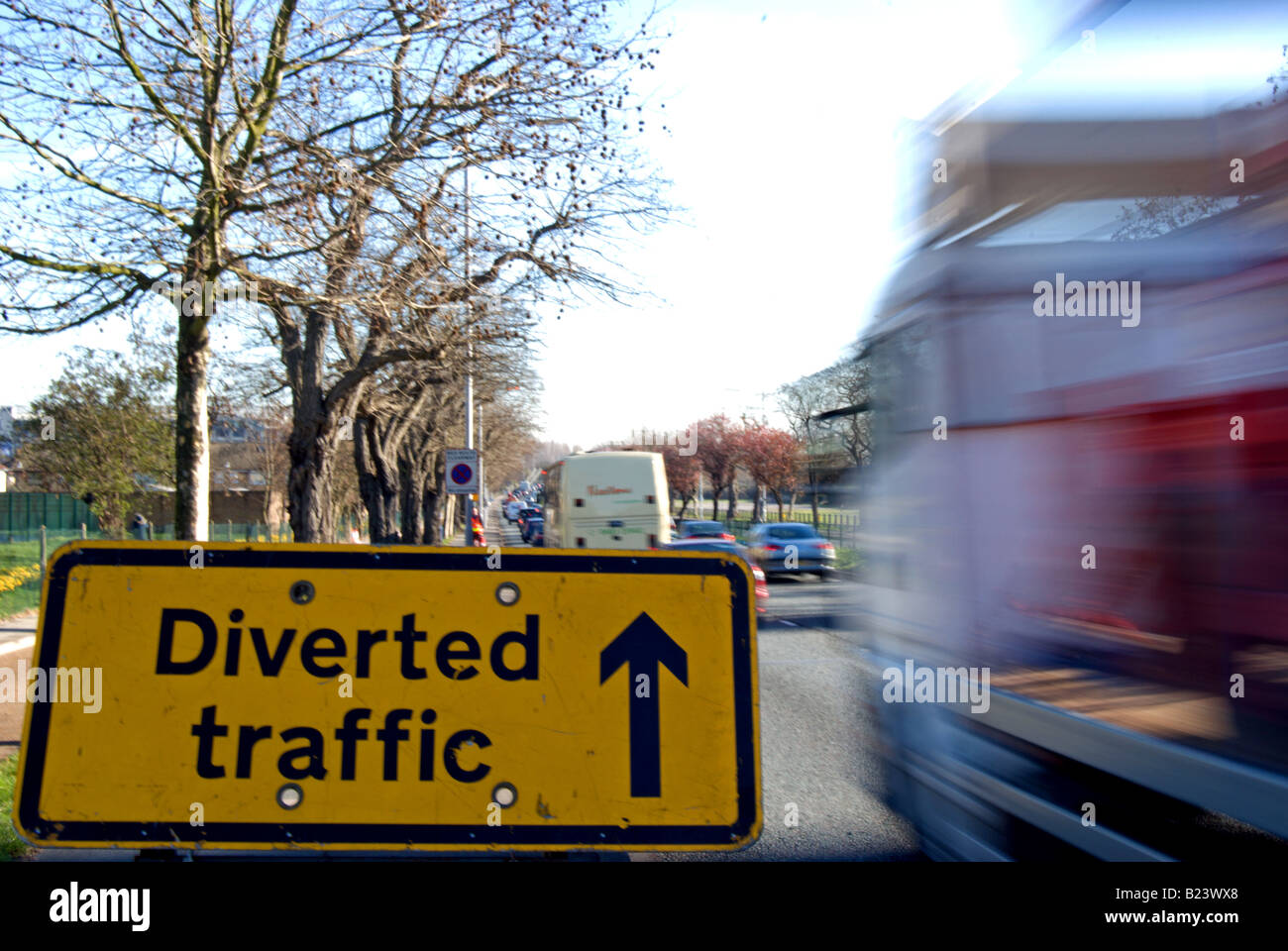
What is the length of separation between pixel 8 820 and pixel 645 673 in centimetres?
427

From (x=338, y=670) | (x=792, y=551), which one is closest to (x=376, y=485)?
(x=792, y=551)

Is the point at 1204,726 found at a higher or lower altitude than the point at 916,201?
lower

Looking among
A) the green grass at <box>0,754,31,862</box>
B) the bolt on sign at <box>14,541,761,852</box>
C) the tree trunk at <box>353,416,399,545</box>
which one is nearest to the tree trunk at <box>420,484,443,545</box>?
the tree trunk at <box>353,416,399,545</box>

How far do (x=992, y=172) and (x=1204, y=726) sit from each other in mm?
2205

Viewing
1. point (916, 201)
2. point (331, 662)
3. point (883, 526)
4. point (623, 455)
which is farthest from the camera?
point (623, 455)

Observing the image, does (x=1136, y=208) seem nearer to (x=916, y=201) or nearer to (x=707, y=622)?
(x=916, y=201)

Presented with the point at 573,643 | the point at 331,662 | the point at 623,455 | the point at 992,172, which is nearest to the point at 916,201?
the point at 992,172

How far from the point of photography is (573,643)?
2373 millimetres

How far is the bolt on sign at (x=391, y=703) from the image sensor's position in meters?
2.27

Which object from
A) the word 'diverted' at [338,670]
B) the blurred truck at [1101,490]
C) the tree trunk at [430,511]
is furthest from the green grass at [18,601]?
the tree trunk at [430,511]

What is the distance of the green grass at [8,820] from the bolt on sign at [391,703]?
1.54 meters

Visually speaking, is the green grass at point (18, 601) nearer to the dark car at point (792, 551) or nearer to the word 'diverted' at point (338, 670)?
the word 'diverted' at point (338, 670)

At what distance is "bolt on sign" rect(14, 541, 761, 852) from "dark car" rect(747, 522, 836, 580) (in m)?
21.2

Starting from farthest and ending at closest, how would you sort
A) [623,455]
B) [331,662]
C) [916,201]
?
[623,455] < [916,201] < [331,662]
